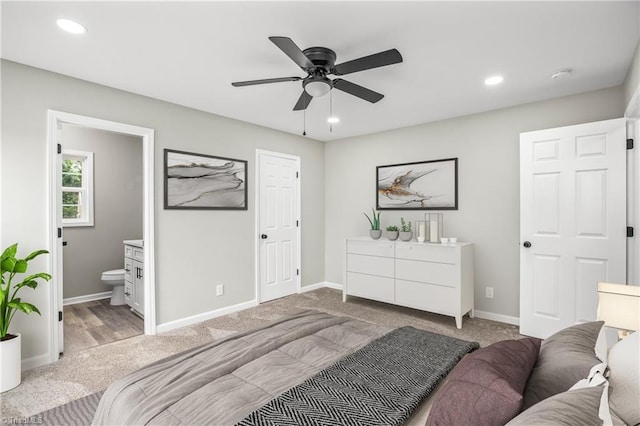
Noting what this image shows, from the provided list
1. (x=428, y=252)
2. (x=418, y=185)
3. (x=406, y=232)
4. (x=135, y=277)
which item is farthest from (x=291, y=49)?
(x=135, y=277)

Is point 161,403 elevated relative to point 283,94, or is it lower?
lower

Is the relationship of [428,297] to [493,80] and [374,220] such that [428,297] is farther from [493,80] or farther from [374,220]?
[493,80]

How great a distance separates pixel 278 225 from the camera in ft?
15.6

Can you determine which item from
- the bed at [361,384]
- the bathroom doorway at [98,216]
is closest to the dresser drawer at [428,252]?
the bed at [361,384]

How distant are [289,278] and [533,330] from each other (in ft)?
10.3

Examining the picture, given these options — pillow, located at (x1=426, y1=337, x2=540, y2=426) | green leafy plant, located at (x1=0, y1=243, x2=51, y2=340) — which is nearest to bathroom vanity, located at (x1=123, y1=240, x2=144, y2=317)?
green leafy plant, located at (x1=0, y1=243, x2=51, y2=340)

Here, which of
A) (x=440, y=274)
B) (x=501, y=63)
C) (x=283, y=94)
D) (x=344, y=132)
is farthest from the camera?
(x=344, y=132)

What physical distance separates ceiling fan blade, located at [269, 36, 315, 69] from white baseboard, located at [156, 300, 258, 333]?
2994 millimetres

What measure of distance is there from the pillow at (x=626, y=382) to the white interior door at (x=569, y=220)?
7.85ft

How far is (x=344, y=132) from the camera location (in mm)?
4844

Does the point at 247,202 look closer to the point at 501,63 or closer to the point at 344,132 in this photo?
the point at 344,132

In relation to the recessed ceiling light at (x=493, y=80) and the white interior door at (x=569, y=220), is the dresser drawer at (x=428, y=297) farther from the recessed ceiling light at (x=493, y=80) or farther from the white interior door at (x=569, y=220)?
the recessed ceiling light at (x=493, y=80)

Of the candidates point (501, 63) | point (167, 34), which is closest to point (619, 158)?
point (501, 63)

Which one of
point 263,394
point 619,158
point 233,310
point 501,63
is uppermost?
point 501,63
